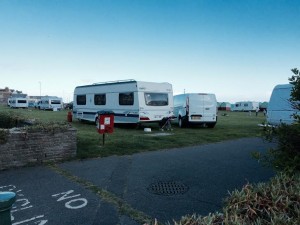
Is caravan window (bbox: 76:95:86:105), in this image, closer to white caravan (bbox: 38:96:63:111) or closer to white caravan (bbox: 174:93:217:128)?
white caravan (bbox: 174:93:217:128)

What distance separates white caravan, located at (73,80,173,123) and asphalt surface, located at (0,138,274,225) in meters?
7.16

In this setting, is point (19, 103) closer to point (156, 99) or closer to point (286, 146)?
point (156, 99)

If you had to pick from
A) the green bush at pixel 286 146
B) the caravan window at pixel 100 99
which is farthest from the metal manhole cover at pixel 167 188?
the caravan window at pixel 100 99

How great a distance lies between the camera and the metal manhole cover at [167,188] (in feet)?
18.0

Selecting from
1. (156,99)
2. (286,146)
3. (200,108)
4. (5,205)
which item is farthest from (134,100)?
(5,205)

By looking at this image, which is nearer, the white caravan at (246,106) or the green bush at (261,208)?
the green bush at (261,208)

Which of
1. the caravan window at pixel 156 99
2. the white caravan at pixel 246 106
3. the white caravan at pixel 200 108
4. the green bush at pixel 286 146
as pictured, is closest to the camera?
the green bush at pixel 286 146

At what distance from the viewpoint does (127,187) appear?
573cm

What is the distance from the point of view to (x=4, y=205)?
93.5 inches

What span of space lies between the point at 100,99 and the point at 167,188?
13.5 meters

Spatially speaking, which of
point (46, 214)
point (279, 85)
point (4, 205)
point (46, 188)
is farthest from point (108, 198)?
point (279, 85)

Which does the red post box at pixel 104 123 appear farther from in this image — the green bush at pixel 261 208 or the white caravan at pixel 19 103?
the white caravan at pixel 19 103

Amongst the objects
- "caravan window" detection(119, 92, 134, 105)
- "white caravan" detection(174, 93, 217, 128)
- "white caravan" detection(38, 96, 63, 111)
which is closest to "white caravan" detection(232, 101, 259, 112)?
"white caravan" detection(38, 96, 63, 111)

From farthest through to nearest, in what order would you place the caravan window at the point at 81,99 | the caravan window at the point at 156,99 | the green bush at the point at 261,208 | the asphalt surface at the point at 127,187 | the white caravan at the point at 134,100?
the caravan window at the point at 81,99 < the caravan window at the point at 156,99 < the white caravan at the point at 134,100 < the asphalt surface at the point at 127,187 < the green bush at the point at 261,208
